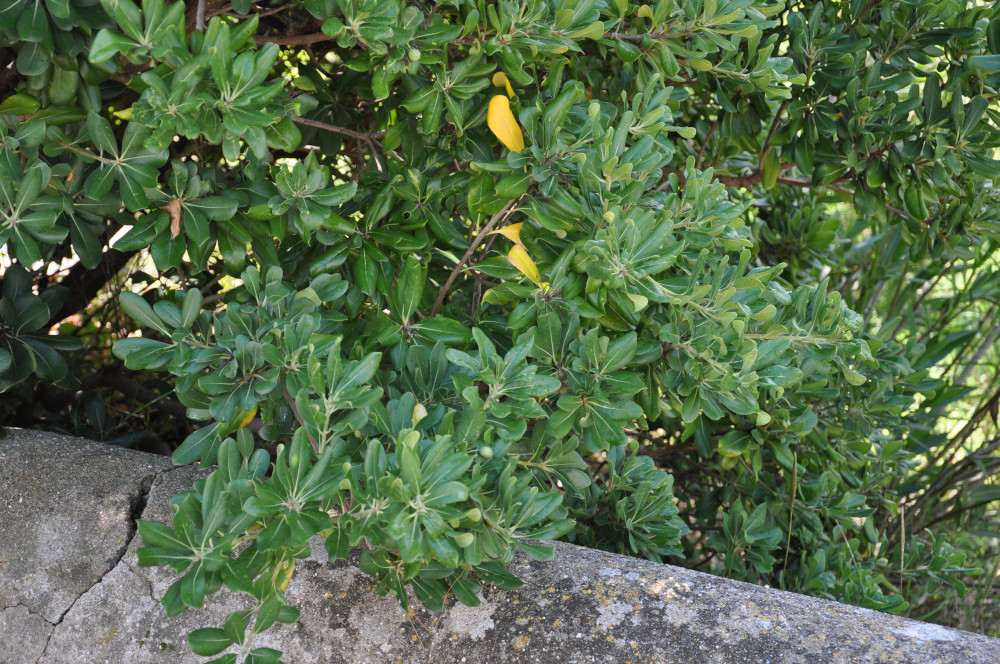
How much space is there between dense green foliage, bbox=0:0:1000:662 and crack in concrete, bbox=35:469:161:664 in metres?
0.15

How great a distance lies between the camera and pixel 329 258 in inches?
54.4

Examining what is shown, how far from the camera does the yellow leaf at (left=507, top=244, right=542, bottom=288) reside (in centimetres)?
130

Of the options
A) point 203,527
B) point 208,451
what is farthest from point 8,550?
point 203,527

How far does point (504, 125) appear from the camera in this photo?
52.1 inches

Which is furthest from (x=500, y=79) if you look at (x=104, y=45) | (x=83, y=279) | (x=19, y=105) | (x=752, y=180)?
(x=83, y=279)

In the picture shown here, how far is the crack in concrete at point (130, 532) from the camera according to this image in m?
1.36

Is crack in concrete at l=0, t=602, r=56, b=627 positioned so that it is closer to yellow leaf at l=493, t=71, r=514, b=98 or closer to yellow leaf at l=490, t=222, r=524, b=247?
yellow leaf at l=490, t=222, r=524, b=247

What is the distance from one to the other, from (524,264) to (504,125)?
0.24 metres

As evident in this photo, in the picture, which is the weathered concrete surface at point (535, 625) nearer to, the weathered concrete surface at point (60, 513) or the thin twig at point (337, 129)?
the weathered concrete surface at point (60, 513)

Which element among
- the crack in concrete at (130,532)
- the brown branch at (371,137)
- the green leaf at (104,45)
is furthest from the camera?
the brown branch at (371,137)

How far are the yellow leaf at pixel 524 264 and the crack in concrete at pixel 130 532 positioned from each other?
76cm

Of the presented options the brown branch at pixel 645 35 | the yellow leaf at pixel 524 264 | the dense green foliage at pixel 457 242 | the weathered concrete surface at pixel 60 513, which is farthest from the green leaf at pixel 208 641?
the brown branch at pixel 645 35

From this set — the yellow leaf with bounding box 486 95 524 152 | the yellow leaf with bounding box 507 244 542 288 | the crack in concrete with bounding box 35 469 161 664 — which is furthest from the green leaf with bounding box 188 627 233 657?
the yellow leaf with bounding box 486 95 524 152

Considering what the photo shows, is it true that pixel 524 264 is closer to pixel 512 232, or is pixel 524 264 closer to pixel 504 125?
pixel 512 232
